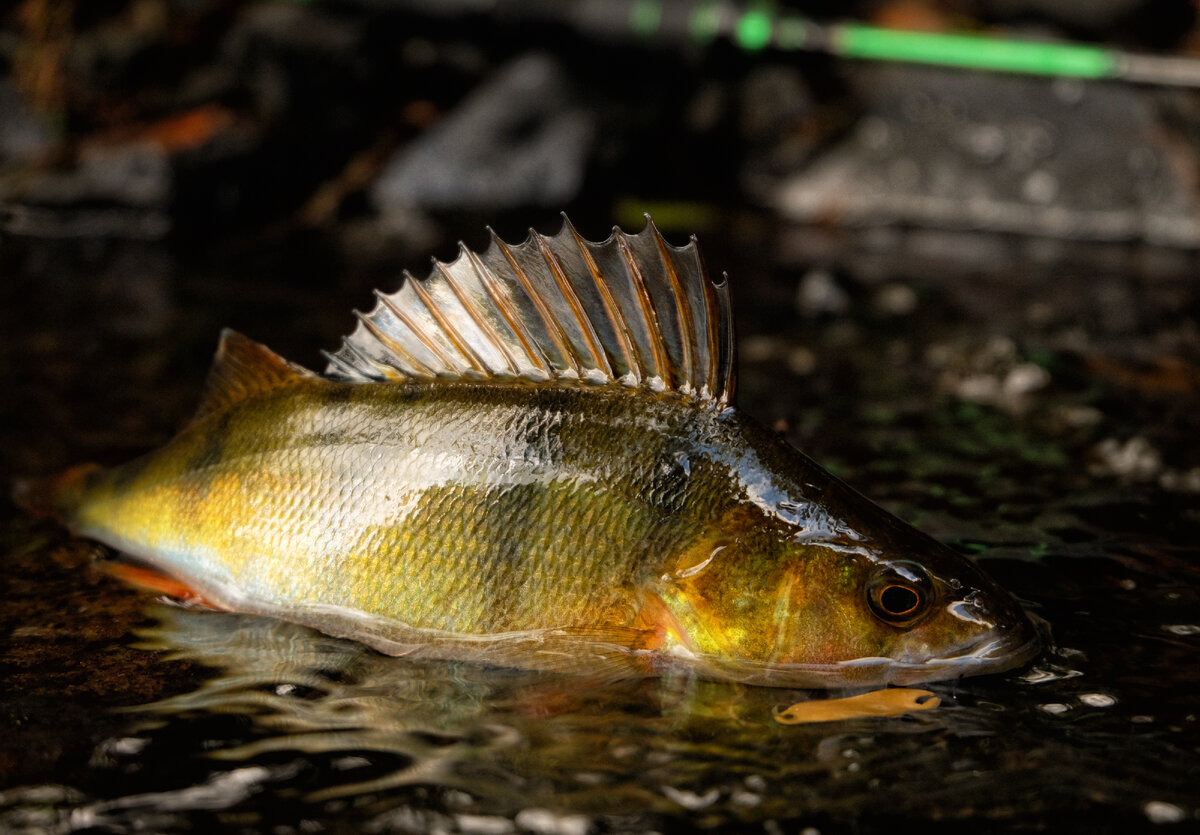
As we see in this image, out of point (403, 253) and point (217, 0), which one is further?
point (217, 0)

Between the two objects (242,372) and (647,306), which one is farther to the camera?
(242,372)

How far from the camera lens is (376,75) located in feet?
39.5

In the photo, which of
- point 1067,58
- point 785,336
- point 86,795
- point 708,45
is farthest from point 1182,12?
point 86,795

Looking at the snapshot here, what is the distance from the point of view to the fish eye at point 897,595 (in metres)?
2.96

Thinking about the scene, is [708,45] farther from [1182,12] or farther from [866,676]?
[866,676]

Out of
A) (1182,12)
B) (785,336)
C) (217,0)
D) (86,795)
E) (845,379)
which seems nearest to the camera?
(86,795)

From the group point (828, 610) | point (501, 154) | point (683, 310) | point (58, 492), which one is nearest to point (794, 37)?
point (501, 154)

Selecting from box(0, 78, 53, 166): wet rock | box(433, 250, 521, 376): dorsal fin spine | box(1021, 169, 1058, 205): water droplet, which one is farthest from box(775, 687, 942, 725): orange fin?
box(0, 78, 53, 166): wet rock

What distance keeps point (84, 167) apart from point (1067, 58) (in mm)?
9752

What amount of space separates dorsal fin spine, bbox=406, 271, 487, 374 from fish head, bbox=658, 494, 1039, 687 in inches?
34.6

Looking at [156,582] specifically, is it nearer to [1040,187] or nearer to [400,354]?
[400,354]

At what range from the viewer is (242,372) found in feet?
12.0

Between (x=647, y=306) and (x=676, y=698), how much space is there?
110 centimetres

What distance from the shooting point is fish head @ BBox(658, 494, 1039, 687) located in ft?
9.74
